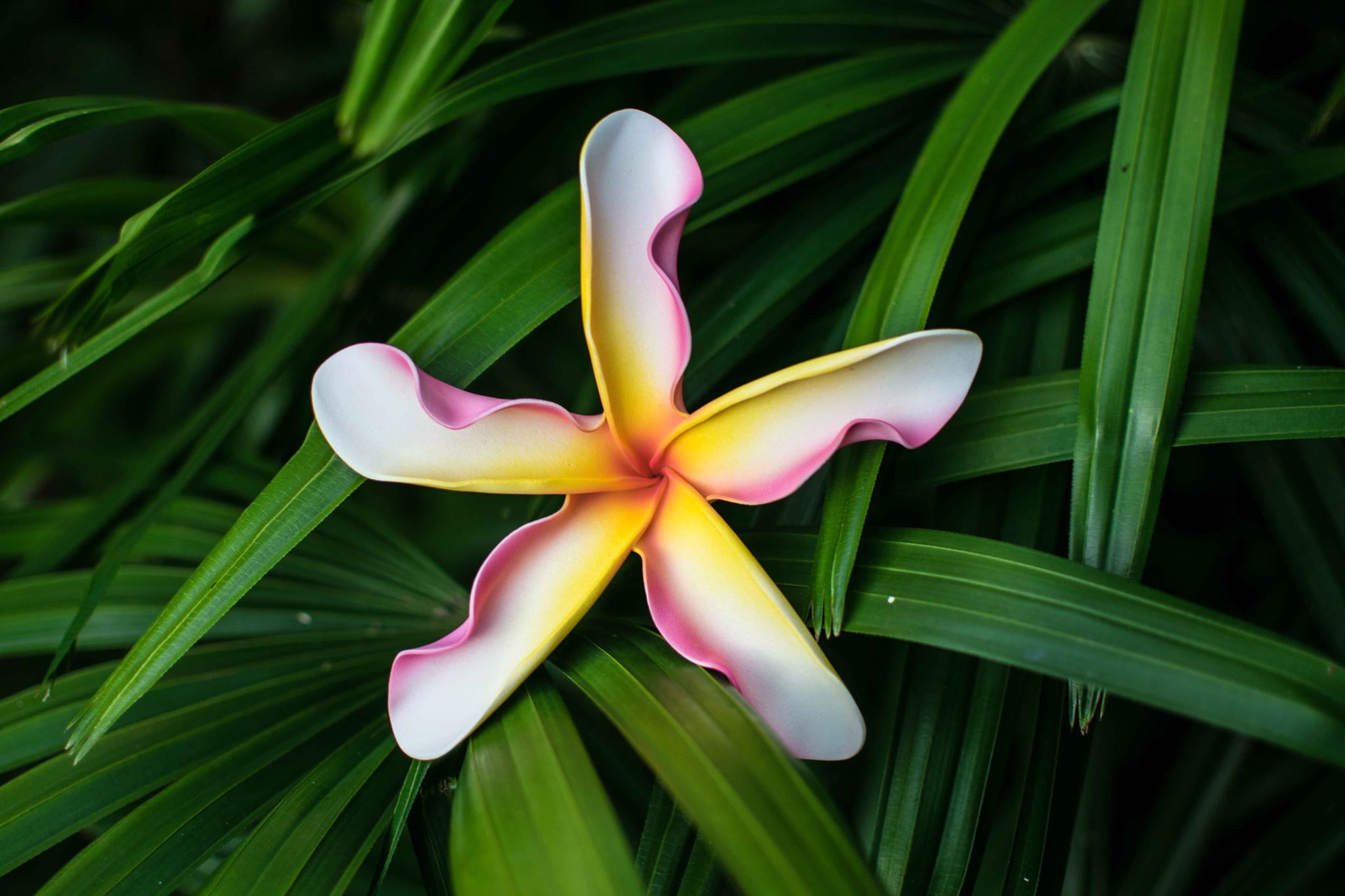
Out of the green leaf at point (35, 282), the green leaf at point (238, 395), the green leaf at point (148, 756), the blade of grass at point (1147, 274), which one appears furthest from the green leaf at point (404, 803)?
the green leaf at point (35, 282)

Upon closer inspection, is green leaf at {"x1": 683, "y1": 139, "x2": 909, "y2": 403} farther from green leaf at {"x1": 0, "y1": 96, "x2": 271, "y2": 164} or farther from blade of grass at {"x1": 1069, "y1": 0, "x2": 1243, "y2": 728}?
green leaf at {"x1": 0, "y1": 96, "x2": 271, "y2": 164}

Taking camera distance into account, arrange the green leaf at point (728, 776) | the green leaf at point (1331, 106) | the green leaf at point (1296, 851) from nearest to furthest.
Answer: the green leaf at point (728, 776) < the green leaf at point (1331, 106) < the green leaf at point (1296, 851)

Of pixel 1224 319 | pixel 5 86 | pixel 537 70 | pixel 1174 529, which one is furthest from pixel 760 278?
pixel 5 86

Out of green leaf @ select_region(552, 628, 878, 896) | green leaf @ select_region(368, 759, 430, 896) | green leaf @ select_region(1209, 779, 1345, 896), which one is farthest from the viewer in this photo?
green leaf @ select_region(1209, 779, 1345, 896)

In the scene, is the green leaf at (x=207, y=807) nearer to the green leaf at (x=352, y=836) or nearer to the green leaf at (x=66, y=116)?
the green leaf at (x=352, y=836)

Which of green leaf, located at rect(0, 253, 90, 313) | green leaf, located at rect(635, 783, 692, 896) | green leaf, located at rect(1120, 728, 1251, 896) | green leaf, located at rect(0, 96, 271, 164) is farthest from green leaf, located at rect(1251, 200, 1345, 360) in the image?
green leaf, located at rect(0, 253, 90, 313)

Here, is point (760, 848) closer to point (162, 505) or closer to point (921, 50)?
point (162, 505)

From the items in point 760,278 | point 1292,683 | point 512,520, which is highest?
point 760,278
